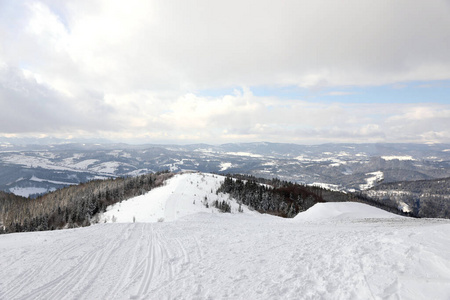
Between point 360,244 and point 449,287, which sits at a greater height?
point 449,287

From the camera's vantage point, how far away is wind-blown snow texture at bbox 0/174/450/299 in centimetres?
556

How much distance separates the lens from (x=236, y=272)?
7.02m

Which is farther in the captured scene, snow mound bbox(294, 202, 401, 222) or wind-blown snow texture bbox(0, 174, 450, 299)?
snow mound bbox(294, 202, 401, 222)

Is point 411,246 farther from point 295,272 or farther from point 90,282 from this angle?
point 90,282

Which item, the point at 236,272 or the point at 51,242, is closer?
the point at 236,272

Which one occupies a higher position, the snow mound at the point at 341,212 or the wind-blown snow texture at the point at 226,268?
the wind-blown snow texture at the point at 226,268

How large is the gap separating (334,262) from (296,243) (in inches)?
118

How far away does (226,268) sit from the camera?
7.38 meters

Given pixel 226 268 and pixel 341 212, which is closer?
pixel 226 268

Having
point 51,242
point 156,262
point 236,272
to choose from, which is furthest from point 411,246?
point 51,242

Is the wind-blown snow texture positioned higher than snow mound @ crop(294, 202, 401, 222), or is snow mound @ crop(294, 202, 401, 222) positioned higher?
the wind-blown snow texture

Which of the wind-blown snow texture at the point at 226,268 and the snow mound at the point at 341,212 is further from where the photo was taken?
the snow mound at the point at 341,212

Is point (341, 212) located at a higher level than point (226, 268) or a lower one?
lower

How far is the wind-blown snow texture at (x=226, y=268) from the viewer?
5559 millimetres
